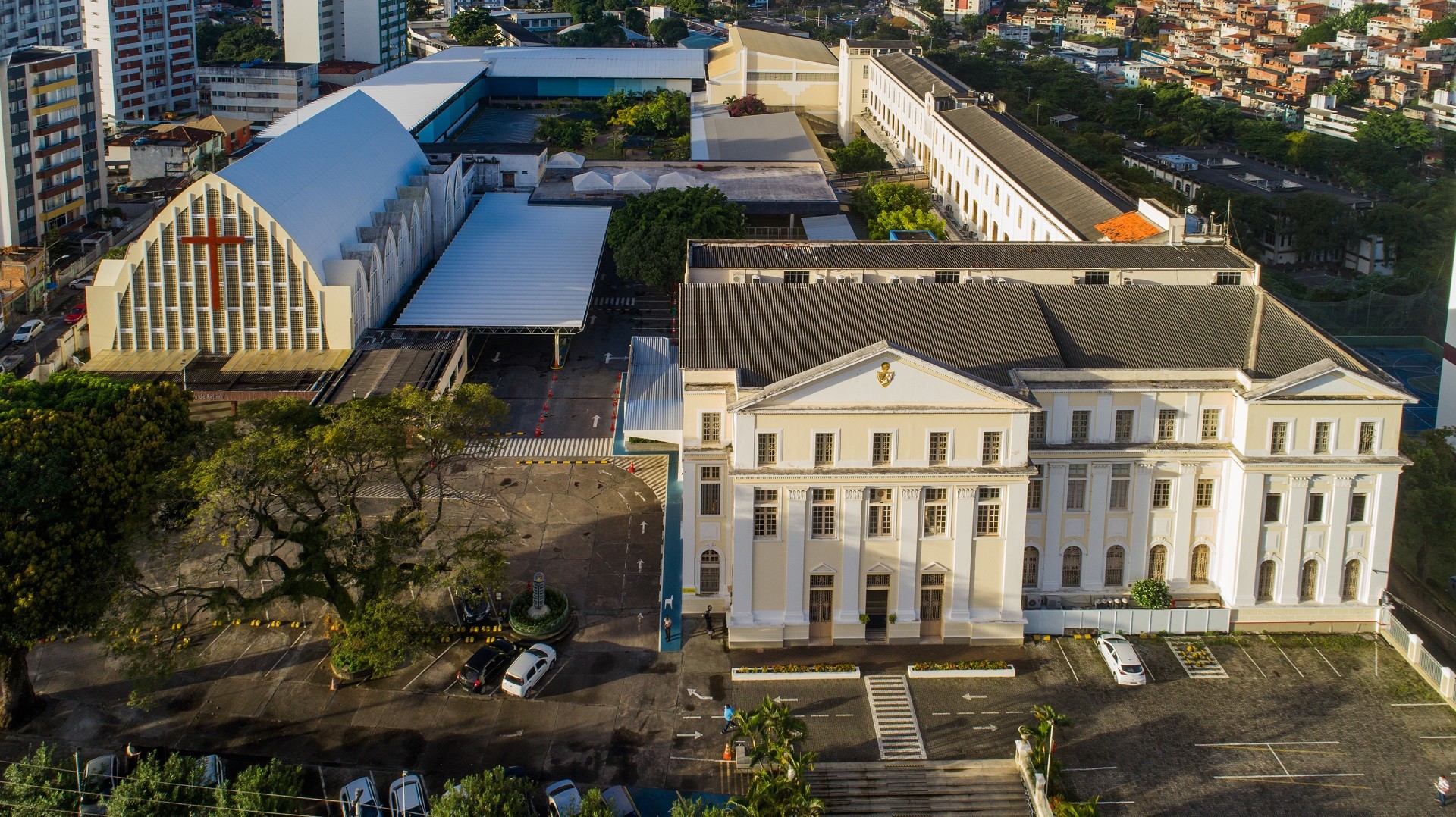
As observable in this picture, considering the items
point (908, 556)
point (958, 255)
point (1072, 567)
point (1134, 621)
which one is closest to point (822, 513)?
point (908, 556)

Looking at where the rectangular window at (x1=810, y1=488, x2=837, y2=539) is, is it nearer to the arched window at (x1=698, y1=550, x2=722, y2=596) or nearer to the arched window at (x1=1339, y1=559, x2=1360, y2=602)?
the arched window at (x1=698, y1=550, x2=722, y2=596)

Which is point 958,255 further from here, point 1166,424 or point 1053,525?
point 1053,525

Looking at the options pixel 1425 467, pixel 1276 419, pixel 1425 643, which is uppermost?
pixel 1276 419

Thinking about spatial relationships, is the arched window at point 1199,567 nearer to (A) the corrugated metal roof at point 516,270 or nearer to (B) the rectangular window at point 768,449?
(B) the rectangular window at point 768,449

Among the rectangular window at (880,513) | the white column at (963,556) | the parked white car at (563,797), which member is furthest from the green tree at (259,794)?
the white column at (963,556)

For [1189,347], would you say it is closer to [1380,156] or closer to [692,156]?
[692,156]

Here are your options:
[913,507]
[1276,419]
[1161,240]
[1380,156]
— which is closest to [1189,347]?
[1276,419]
